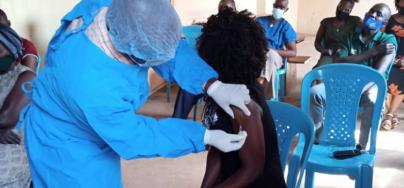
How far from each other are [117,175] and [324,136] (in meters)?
1.37

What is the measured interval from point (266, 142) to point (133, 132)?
18.7 inches

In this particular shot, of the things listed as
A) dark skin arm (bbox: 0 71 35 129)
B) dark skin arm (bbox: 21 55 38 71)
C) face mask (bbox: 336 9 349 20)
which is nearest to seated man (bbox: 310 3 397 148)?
face mask (bbox: 336 9 349 20)

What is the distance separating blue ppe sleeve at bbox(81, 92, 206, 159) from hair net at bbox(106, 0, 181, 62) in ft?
0.39

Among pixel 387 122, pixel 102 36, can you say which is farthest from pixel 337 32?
pixel 102 36

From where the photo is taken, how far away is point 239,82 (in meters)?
1.38

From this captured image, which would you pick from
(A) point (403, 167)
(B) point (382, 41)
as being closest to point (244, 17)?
(A) point (403, 167)

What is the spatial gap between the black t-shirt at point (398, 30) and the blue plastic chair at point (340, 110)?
4.86 feet

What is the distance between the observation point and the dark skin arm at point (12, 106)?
1.73 m

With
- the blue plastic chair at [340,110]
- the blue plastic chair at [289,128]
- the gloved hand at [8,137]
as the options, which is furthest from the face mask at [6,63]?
the blue plastic chair at [340,110]

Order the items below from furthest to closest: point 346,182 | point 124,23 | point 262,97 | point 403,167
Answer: point 403,167 → point 346,182 → point 262,97 → point 124,23

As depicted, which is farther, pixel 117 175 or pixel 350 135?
pixel 350 135

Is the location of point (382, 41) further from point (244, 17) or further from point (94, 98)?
point (94, 98)

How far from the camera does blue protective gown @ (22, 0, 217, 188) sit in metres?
1.02

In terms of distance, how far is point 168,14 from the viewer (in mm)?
1024
